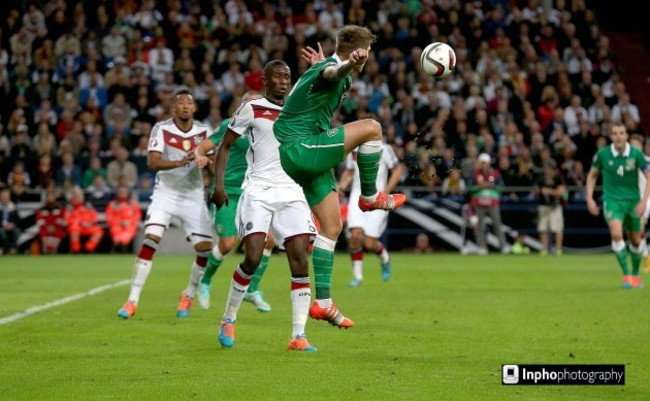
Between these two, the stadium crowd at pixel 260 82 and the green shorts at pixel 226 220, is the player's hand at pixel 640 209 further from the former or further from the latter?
the stadium crowd at pixel 260 82

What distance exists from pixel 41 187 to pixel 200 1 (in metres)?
7.05

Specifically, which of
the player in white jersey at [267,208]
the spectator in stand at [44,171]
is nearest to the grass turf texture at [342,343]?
the player in white jersey at [267,208]

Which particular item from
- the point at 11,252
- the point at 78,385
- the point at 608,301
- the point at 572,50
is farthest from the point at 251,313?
the point at 572,50

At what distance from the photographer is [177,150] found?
13.2 meters

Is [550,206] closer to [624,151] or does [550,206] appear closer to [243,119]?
[624,151]

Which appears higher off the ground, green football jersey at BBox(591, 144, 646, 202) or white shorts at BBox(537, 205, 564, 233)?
green football jersey at BBox(591, 144, 646, 202)

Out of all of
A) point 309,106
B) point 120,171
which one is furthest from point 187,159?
point 120,171

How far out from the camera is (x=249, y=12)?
1240 inches

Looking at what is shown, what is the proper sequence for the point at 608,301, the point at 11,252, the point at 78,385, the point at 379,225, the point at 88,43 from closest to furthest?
1. the point at 78,385
2. the point at 608,301
3. the point at 379,225
4. the point at 11,252
5. the point at 88,43

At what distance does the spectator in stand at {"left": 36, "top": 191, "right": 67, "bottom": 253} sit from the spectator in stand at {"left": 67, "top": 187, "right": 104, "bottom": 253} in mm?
206

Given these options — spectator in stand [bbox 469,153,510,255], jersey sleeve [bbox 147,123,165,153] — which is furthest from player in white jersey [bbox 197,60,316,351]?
spectator in stand [bbox 469,153,510,255]

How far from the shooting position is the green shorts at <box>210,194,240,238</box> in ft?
44.5

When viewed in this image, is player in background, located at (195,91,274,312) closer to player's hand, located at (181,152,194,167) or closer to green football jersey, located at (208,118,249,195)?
green football jersey, located at (208,118,249,195)

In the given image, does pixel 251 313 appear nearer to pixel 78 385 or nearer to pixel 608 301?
pixel 608 301
